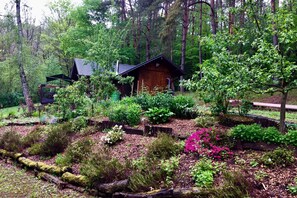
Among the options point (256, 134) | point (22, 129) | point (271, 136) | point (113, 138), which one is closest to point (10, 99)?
point (22, 129)

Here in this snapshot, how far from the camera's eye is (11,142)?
23.6ft

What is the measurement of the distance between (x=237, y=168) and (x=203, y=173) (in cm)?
59

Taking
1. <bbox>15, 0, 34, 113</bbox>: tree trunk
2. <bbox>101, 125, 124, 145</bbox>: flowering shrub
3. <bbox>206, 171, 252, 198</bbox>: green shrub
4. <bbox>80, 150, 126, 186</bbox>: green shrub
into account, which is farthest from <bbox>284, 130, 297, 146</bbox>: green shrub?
<bbox>15, 0, 34, 113</bbox>: tree trunk

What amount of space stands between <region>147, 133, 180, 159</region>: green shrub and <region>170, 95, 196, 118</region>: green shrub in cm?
239

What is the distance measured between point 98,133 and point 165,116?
1.93 metres

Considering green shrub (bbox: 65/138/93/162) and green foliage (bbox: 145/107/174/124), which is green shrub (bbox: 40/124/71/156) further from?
green foliage (bbox: 145/107/174/124)

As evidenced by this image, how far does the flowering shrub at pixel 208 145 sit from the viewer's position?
14.3ft

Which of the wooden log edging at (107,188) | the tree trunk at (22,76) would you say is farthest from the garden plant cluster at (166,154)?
the tree trunk at (22,76)

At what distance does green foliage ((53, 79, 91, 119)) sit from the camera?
859cm

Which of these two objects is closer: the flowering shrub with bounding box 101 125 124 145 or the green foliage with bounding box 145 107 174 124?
the flowering shrub with bounding box 101 125 124 145

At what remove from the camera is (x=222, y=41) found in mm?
5555

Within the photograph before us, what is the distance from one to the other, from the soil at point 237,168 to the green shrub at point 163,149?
21 cm

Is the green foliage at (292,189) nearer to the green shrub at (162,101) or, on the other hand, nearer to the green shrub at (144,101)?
the green shrub at (162,101)

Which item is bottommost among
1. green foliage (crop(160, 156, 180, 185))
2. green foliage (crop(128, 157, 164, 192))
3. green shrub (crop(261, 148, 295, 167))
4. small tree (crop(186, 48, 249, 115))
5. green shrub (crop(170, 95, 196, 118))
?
green foliage (crop(128, 157, 164, 192))
